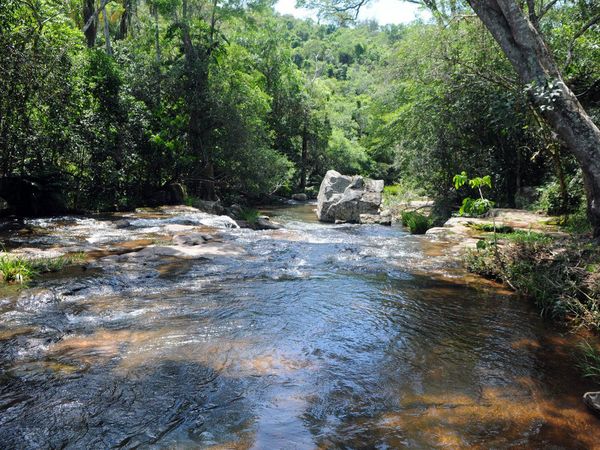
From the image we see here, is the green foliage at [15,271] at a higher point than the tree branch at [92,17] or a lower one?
lower

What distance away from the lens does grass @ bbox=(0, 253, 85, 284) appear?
6031 mm

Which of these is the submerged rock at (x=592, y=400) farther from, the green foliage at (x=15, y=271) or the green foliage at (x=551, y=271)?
the green foliage at (x=15, y=271)

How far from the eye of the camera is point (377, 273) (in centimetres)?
774

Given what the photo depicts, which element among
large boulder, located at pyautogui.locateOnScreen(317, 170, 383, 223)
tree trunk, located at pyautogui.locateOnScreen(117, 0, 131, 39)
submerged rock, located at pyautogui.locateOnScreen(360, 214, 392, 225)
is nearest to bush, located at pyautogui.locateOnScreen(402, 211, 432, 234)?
submerged rock, located at pyautogui.locateOnScreen(360, 214, 392, 225)

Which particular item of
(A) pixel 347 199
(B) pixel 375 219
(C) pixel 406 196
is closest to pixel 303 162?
(C) pixel 406 196

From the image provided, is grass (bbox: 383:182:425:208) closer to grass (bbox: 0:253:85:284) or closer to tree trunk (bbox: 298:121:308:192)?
tree trunk (bbox: 298:121:308:192)

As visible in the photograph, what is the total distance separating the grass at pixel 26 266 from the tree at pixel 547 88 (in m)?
8.12

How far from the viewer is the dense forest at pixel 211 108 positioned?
11367mm

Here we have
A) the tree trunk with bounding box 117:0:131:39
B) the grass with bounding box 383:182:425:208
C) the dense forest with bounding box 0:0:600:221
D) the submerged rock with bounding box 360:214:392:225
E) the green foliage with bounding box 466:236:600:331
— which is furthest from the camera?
the tree trunk with bounding box 117:0:131:39

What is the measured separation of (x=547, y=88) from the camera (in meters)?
7.08

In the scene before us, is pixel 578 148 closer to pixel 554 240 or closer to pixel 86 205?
pixel 554 240

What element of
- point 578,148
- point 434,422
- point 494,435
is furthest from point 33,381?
point 578,148

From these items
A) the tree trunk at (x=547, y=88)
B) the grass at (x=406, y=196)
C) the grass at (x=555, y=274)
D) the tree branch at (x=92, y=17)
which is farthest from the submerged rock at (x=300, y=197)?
the tree trunk at (x=547, y=88)

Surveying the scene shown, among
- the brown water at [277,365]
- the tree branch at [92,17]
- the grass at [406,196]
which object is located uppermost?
the tree branch at [92,17]
